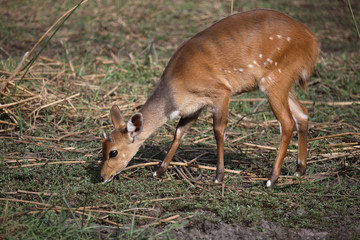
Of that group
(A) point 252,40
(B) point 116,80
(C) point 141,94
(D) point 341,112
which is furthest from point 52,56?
(D) point 341,112

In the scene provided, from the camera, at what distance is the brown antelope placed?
4863 millimetres

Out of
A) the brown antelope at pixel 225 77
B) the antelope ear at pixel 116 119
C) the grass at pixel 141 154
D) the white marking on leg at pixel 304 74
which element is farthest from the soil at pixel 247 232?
the white marking on leg at pixel 304 74

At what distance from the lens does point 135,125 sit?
4.84m

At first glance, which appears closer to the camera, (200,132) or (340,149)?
(340,149)

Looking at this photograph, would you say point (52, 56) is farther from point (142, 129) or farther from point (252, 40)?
point (252, 40)

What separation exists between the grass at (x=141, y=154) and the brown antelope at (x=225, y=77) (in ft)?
1.19

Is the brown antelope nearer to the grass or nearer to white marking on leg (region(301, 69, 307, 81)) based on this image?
white marking on leg (region(301, 69, 307, 81))

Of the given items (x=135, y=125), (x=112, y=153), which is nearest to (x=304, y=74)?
(x=135, y=125)

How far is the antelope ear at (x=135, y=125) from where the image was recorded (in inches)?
187

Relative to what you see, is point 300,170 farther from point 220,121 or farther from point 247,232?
point 247,232

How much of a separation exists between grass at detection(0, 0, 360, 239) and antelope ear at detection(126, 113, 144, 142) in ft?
1.63

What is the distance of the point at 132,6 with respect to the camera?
11.1 m

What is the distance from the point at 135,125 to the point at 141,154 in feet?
2.67

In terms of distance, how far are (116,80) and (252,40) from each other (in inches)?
133
